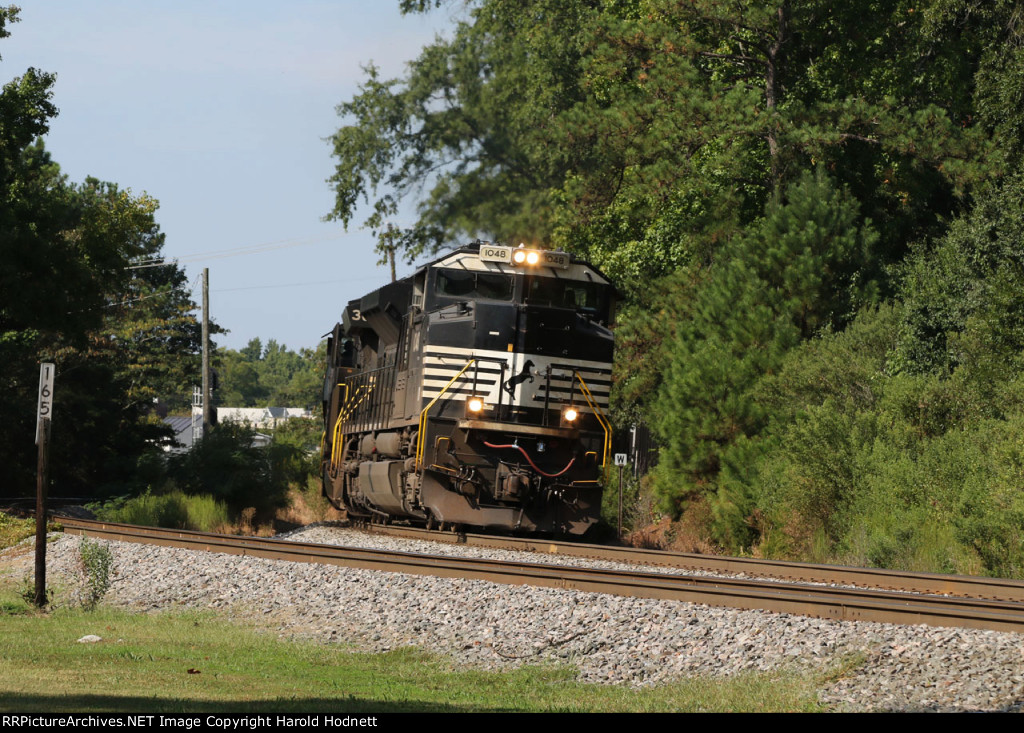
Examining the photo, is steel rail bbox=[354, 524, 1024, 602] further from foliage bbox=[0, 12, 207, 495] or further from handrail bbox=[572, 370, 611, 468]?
foliage bbox=[0, 12, 207, 495]

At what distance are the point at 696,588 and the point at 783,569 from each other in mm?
4641

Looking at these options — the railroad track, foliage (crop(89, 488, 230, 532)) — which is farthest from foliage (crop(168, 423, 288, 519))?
the railroad track

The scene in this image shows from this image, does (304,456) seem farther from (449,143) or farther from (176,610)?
(176,610)

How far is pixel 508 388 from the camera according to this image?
60.0 ft

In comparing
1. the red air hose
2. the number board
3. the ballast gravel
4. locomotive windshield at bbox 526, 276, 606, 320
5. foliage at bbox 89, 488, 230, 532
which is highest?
locomotive windshield at bbox 526, 276, 606, 320

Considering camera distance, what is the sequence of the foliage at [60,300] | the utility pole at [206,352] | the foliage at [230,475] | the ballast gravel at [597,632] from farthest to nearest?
the utility pole at [206,352] < the foliage at [230,475] < the foliage at [60,300] < the ballast gravel at [597,632]

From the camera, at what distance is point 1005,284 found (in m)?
19.7

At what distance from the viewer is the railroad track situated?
966 centimetres

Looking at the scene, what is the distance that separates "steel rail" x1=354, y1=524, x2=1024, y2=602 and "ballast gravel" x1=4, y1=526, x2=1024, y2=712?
13.6ft

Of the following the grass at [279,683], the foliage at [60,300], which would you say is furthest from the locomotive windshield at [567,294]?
the foliage at [60,300]

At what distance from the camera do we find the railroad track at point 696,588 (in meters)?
9.66

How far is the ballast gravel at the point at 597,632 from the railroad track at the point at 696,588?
38cm

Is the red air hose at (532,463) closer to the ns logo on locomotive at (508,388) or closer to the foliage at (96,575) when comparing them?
the ns logo on locomotive at (508,388)

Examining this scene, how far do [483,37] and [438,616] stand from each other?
43.8 m
